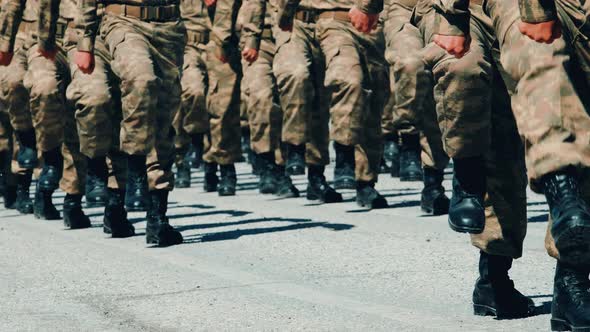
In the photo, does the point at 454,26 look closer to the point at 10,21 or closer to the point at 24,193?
the point at 10,21

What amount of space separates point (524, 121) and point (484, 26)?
0.77 m

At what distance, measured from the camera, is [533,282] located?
23.7ft

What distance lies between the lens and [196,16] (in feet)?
50.8

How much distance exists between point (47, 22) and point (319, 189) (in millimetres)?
2743

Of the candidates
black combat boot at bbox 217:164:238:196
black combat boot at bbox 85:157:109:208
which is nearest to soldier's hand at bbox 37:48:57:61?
black combat boot at bbox 85:157:109:208

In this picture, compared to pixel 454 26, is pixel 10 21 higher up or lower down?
lower down

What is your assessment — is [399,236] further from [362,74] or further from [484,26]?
[484,26]

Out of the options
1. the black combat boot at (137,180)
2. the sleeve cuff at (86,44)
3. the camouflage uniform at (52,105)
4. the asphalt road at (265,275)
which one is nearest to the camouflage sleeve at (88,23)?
the sleeve cuff at (86,44)

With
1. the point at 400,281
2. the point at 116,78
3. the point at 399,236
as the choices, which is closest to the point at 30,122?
the point at 116,78

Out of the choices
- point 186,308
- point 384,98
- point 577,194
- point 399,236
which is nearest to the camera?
point 577,194

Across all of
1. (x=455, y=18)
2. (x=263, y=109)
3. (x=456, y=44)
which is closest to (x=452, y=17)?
(x=455, y=18)

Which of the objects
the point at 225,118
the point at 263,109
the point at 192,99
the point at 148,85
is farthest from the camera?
the point at 192,99

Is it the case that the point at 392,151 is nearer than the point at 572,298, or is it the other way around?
the point at 572,298

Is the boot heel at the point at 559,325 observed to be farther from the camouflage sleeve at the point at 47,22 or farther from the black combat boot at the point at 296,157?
the black combat boot at the point at 296,157
